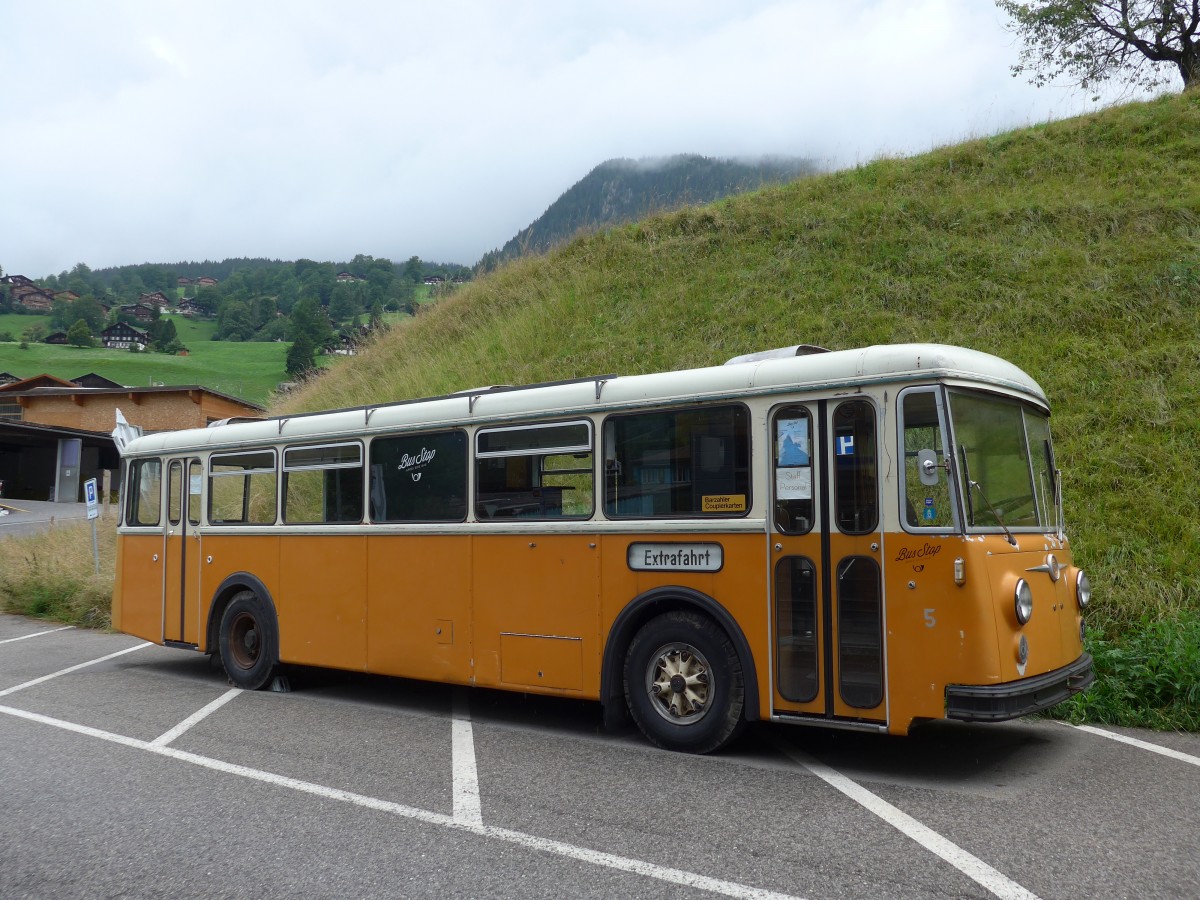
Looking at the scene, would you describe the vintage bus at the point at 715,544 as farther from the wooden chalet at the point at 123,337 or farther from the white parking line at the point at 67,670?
the wooden chalet at the point at 123,337

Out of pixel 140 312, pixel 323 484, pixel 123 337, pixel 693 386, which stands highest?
pixel 140 312

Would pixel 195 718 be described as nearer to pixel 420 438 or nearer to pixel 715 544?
pixel 420 438

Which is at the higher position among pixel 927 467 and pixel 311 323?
pixel 311 323

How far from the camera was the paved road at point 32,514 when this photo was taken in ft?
115

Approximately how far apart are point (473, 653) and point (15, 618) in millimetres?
13805

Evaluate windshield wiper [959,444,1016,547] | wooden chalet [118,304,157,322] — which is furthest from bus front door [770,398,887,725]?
wooden chalet [118,304,157,322]

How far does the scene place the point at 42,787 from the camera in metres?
6.26

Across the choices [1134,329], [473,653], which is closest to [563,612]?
[473,653]

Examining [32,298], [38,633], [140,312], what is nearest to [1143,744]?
[38,633]

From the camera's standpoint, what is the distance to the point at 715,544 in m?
6.79

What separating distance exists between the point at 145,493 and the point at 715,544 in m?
7.89

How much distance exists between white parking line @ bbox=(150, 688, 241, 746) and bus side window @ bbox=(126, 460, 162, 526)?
2553mm

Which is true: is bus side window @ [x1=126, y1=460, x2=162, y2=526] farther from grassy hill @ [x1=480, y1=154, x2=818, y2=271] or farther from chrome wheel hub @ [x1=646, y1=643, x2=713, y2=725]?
grassy hill @ [x1=480, y1=154, x2=818, y2=271]

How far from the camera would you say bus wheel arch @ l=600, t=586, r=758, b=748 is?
6.53 meters
